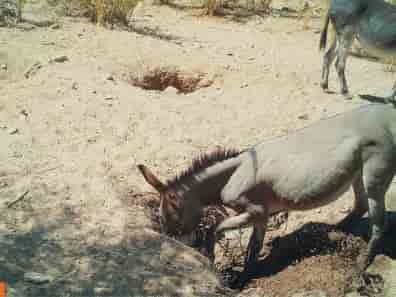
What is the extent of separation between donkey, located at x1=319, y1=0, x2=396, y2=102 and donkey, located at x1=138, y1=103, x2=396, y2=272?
12.0 ft

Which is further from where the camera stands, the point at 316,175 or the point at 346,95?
the point at 346,95

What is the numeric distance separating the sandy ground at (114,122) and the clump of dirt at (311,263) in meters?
0.35

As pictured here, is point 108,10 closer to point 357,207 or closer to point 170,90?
point 170,90

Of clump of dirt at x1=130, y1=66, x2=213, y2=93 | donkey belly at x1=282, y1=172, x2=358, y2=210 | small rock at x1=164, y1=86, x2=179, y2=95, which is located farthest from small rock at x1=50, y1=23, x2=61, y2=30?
donkey belly at x1=282, y1=172, x2=358, y2=210

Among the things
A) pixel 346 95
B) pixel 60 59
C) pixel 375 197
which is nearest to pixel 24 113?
pixel 60 59

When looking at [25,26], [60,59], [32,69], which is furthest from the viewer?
[25,26]

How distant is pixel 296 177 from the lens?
3.93 metres

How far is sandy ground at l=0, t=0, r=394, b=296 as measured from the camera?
11.7 ft

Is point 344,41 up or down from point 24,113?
up

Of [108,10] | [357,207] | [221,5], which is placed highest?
[221,5]

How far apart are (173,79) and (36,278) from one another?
493cm

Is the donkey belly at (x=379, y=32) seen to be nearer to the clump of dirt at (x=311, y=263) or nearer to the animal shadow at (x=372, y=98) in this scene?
the animal shadow at (x=372, y=98)

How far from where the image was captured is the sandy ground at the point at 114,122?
358 centimetres

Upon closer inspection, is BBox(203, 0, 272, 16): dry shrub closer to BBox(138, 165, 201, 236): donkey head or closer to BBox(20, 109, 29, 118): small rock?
BBox(20, 109, 29, 118): small rock
